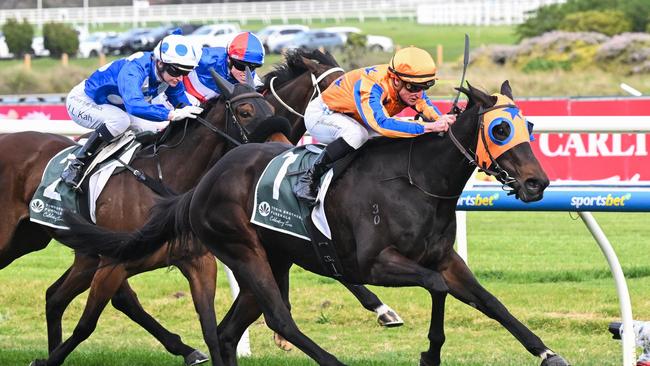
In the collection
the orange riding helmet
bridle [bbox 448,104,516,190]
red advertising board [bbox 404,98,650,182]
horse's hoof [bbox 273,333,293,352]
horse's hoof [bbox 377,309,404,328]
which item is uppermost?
the orange riding helmet

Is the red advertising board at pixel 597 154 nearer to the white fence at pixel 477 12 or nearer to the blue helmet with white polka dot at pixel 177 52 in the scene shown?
the blue helmet with white polka dot at pixel 177 52

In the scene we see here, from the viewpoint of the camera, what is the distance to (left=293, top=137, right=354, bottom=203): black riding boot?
16.7ft

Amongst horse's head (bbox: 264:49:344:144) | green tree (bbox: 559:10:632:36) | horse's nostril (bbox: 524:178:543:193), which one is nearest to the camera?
horse's nostril (bbox: 524:178:543:193)

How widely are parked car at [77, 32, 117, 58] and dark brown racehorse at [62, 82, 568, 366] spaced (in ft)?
133

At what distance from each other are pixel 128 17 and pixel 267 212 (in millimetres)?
53300

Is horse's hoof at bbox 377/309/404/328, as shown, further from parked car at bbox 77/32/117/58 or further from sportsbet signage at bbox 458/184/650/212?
parked car at bbox 77/32/117/58

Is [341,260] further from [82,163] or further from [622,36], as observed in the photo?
[622,36]

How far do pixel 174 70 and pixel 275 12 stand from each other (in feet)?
169

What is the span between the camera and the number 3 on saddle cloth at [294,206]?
16.7 ft

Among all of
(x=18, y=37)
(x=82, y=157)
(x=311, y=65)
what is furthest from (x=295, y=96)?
(x=18, y=37)

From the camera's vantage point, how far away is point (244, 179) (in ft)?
17.5

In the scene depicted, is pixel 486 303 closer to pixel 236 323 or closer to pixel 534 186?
pixel 534 186

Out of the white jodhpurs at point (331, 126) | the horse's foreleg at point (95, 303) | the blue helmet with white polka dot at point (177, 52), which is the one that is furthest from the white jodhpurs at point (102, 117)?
the white jodhpurs at point (331, 126)

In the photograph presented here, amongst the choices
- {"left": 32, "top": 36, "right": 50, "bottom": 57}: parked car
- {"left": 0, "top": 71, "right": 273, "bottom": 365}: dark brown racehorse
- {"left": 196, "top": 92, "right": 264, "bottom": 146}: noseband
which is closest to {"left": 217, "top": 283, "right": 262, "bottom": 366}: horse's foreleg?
{"left": 0, "top": 71, "right": 273, "bottom": 365}: dark brown racehorse
